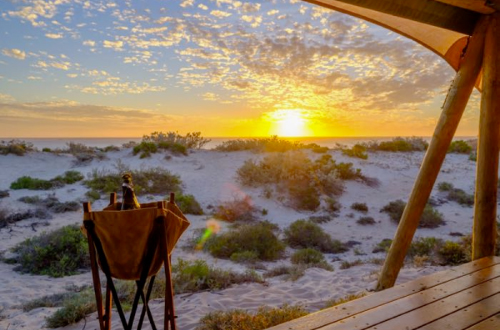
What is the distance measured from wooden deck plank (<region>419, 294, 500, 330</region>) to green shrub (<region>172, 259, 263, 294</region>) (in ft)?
12.4

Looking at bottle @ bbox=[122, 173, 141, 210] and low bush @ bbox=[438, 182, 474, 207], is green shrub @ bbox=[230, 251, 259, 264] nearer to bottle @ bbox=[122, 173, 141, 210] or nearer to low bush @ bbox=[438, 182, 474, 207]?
bottle @ bbox=[122, 173, 141, 210]

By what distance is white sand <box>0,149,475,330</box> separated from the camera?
5102mm

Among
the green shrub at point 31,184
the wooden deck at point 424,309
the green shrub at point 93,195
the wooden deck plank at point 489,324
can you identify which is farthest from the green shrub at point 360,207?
the green shrub at point 31,184

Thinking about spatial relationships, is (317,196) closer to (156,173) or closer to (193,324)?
(156,173)

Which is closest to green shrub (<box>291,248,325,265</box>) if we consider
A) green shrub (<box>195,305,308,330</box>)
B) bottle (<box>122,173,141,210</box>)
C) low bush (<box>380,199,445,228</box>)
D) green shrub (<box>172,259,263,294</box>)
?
green shrub (<box>172,259,263,294</box>)

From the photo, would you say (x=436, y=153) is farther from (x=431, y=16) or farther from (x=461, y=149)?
(x=461, y=149)

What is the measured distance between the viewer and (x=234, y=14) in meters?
5.61

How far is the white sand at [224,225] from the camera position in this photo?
5.10 meters

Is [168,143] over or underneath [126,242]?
over

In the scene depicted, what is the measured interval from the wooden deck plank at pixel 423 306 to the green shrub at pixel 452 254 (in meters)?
4.23

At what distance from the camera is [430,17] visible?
3.42 meters

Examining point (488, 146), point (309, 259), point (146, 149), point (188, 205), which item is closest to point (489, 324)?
point (488, 146)

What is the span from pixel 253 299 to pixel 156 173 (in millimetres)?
8745

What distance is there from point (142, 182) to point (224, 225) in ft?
12.9
